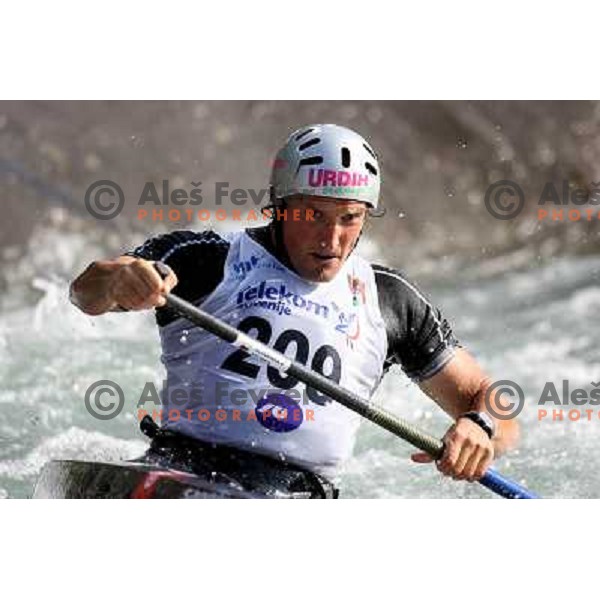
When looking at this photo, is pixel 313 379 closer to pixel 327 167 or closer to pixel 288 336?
pixel 288 336

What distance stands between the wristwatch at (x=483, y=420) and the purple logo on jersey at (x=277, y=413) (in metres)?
0.33

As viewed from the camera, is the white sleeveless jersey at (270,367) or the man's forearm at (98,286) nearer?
the man's forearm at (98,286)

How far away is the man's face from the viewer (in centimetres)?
271

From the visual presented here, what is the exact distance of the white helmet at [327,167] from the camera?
271 centimetres

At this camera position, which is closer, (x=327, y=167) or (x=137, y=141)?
(x=327, y=167)

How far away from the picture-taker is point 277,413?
2.71 meters

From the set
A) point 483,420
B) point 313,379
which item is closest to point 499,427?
point 483,420

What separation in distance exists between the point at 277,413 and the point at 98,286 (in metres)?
0.43

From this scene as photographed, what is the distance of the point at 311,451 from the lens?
9.00 ft

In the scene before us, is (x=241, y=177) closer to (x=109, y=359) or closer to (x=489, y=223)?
(x=489, y=223)

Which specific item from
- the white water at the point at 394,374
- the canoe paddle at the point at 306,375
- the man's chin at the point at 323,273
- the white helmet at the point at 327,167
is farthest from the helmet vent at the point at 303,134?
the white water at the point at 394,374

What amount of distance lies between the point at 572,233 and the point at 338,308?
417 centimetres

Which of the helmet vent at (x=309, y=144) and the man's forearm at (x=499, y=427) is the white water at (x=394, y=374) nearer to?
the man's forearm at (x=499, y=427)

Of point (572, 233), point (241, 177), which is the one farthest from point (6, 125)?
point (572, 233)
